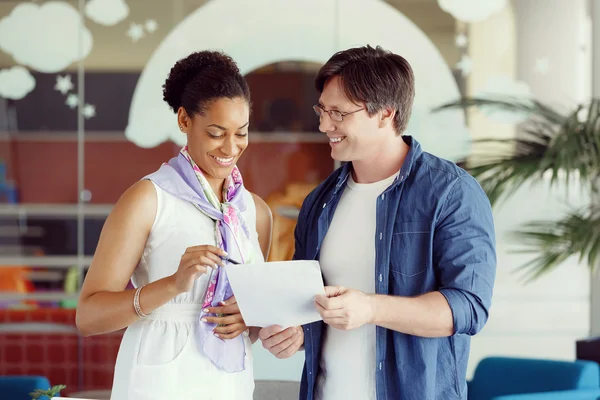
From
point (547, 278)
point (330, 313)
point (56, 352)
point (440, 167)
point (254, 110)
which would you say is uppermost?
point (254, 110)

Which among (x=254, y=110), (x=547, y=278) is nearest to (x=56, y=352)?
(x=254, y=110)

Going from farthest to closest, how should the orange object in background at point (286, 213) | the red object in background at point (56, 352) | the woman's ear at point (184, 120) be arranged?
the red object in background at point (56, 352) < the orange object in background at point (286, 213) < the woman's ear at point (184, 120)

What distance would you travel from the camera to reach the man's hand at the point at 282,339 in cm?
221

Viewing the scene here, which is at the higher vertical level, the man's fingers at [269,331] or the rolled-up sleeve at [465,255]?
the rolled-up sleeve at [465,255]

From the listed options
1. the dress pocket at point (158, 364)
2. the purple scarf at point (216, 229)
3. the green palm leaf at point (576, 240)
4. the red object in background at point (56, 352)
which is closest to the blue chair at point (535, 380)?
the green palm leaf at point (576, 240)

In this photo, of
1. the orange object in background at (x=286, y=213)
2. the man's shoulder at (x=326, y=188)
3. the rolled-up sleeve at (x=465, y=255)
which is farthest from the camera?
the orange object in background at (x=286, y=213)

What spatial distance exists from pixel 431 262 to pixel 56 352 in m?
4.54

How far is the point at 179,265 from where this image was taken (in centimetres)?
194

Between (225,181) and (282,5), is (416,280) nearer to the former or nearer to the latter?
(225,181)

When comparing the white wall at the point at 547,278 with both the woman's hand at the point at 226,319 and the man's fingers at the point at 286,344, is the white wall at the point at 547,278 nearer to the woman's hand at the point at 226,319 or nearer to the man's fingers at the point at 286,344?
the man's fingers at the point at 286,344

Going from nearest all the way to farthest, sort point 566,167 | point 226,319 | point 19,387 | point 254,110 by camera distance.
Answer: point 226,319
point 19,387
point 566,167
point 254,110

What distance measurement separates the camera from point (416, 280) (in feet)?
6.85

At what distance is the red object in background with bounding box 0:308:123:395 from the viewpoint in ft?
19.6

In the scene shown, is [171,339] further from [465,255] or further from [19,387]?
[19,387]
